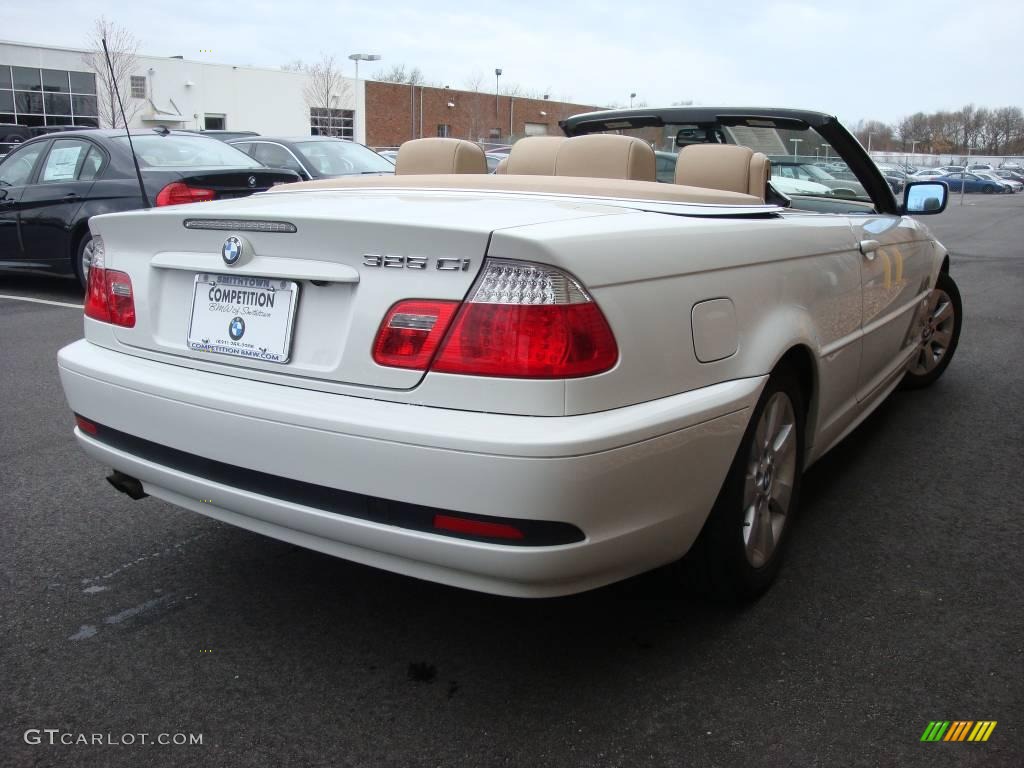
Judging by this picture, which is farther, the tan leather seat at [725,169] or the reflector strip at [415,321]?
the tan leather seat at [725,169]

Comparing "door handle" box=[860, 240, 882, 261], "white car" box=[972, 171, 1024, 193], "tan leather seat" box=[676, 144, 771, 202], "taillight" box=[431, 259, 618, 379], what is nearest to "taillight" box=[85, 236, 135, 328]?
"taillight" box=[431, 259, 618, 379]

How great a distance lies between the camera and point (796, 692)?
93.4 inches

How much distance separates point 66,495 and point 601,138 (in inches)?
96.4

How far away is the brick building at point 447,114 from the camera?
Result: 6419 centimetres

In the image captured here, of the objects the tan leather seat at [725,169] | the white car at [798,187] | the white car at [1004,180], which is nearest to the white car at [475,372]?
the tan leather seat at [725,169]

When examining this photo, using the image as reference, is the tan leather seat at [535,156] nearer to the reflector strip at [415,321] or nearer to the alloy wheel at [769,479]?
the alloy wheel at [769,479]

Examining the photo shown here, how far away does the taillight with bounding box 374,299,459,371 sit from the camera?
6.95 feet

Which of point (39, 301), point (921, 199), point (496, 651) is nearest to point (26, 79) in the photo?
point (39, 301)

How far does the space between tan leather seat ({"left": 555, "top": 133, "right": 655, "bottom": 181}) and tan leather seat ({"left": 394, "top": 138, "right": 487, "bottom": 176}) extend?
43 cm

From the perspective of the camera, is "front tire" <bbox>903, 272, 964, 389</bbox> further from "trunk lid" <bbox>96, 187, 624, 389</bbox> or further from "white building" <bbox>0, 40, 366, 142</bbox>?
"white building" <bbox>0, 40, 366, 142</bbox>

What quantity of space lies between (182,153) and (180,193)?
1310mm

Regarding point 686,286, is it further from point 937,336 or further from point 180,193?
point 180,193

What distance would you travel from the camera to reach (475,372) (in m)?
2.07

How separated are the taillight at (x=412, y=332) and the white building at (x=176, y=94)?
140 ft
